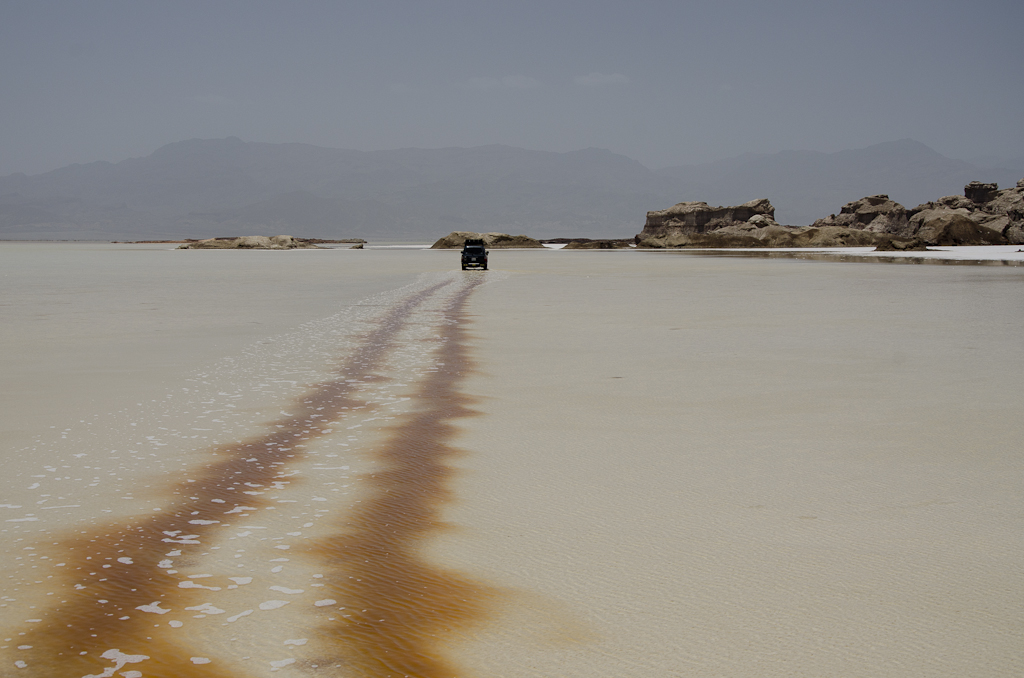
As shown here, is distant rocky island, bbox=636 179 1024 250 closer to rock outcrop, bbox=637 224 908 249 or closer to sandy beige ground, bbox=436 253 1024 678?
rock outcrop, bbox=637 224 908 249

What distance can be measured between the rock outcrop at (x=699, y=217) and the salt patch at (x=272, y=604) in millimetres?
110043

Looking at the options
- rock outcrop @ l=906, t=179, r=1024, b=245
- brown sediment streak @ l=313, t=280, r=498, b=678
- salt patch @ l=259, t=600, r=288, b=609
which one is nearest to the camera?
brown sediment streak @ l=313, t=280, r=498, b=678

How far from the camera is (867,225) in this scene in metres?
118

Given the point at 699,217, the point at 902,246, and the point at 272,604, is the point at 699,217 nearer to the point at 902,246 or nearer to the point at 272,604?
the point at 902,246

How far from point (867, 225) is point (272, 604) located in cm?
12438

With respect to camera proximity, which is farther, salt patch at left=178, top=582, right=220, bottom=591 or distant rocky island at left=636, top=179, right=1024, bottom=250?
distant rocky island at left=636, top=179, right=1024, bottom=250

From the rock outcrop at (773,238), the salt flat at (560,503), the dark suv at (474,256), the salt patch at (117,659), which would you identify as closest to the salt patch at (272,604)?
the salt flat at (560,503)

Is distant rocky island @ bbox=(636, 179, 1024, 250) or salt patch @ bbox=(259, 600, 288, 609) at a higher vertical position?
distant rocky island @ bbox=(636, 179, 1024, 250)

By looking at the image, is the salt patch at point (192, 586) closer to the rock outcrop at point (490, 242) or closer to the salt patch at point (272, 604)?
the salt patch at point (272, 604)

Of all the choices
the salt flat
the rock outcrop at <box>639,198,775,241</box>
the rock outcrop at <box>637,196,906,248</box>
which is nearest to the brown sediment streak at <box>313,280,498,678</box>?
the salt flat

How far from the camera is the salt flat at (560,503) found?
3525mm

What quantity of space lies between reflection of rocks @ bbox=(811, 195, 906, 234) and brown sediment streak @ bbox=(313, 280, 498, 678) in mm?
115932

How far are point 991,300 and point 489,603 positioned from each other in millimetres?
20373

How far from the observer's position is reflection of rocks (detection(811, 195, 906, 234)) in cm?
11412
